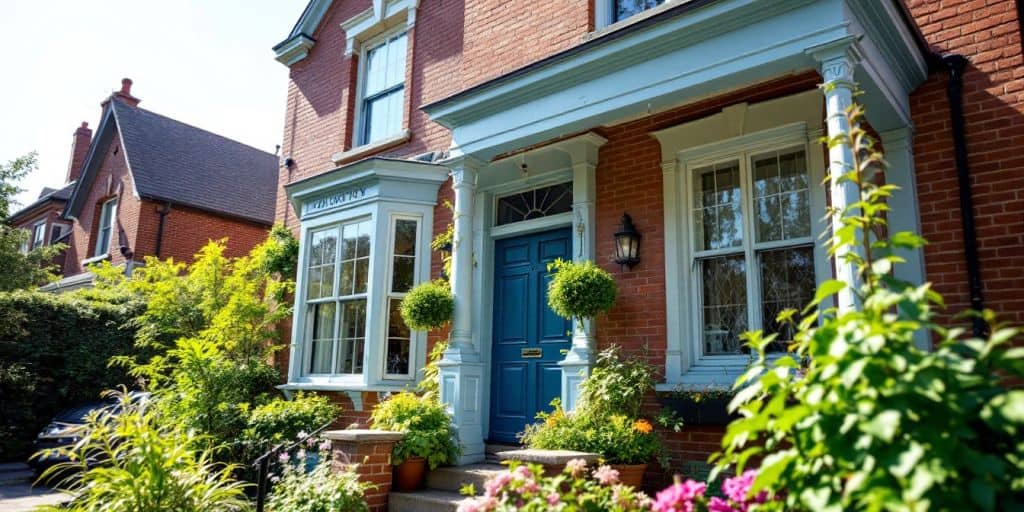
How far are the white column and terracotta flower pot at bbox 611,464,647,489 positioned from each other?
2.43 metres

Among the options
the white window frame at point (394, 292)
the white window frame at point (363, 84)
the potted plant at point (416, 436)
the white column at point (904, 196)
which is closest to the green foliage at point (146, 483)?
the potted plant at point (416, 436)

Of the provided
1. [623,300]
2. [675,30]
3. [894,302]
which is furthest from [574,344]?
[894,302]

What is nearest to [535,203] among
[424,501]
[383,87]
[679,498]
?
[424,501]

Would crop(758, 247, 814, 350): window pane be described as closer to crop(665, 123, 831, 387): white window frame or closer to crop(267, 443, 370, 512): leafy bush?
crop(665, 123, 831, 387): white window frame

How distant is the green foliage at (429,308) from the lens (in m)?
6.64

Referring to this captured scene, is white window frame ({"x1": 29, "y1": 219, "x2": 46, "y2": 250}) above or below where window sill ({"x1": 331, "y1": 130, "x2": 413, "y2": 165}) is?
above

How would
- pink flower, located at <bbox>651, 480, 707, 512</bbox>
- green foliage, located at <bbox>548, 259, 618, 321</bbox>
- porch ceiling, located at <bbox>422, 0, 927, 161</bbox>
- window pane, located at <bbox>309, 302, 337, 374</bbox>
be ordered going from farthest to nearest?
window pane, located at <bbox>309, 302, 337, 374</bbox> < green foliage, located at <bbox>548, 259, 618, 321</bbox> < porch ceiling, located at <bbox>422, 0, 927, 161</bbox> < pink flower, located at <bbox>651, 480, 707, 512</bbox>

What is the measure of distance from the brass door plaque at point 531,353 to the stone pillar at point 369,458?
1870 mm

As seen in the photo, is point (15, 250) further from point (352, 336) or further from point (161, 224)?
point (352, 336)

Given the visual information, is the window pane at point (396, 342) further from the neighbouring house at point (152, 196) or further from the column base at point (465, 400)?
the neighbouring house at point (152, 196)

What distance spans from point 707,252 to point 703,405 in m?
1.45

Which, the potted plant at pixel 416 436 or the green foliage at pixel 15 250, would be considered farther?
the green foliage at pixel 15 250

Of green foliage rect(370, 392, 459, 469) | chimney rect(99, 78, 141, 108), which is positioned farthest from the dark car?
chimney rect(99, 78, 141, 108)

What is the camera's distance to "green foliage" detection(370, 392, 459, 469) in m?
5.74
